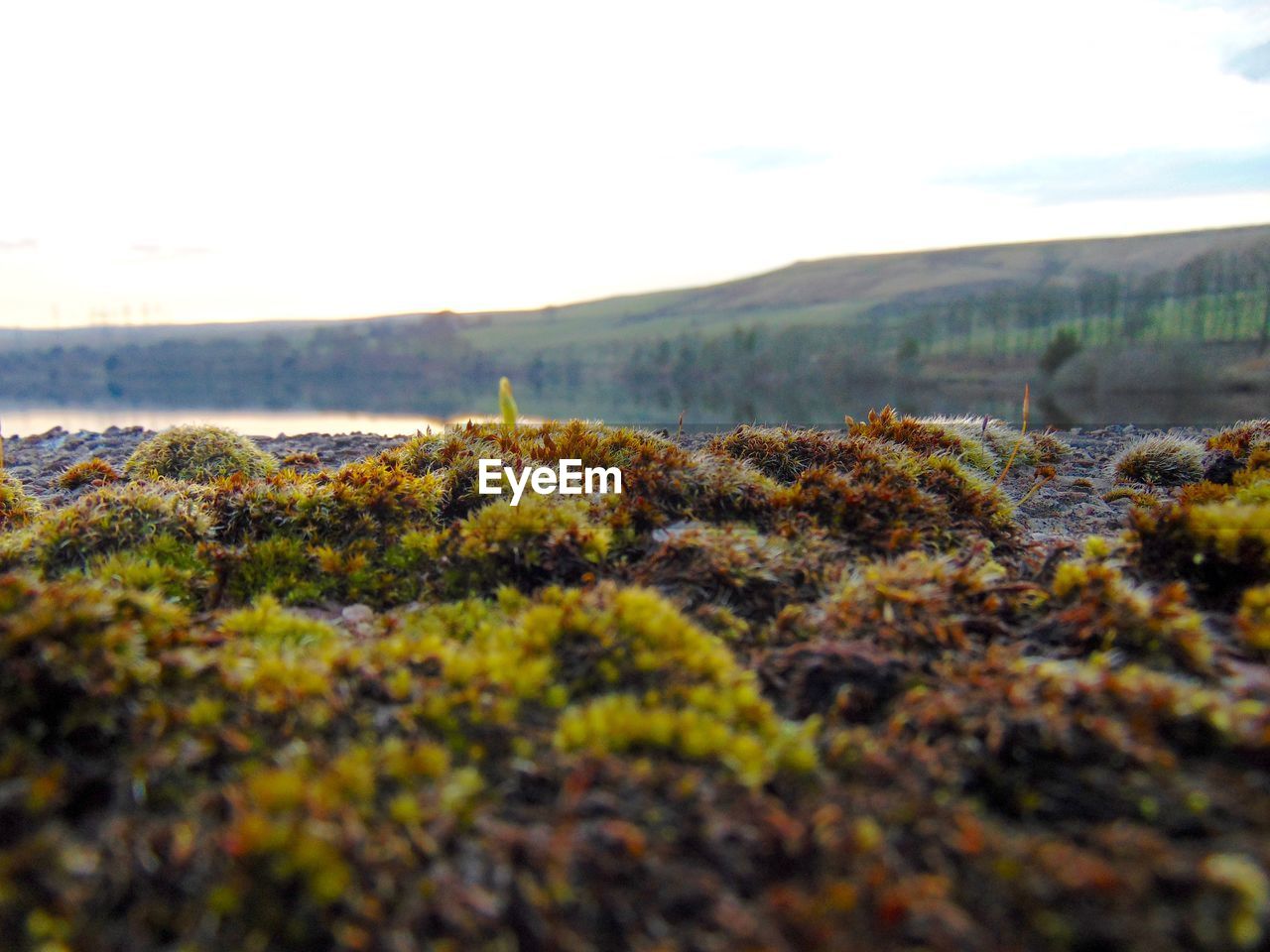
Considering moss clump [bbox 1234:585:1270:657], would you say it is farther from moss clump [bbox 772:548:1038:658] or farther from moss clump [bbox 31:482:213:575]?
moss clump [bbox 31:482:213:575]

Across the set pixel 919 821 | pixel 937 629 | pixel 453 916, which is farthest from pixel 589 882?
pixel 937 629

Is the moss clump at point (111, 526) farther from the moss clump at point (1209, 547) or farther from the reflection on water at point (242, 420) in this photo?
the reflection on water at point (242, 420)

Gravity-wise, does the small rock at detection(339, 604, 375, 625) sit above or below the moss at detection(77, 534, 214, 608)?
below

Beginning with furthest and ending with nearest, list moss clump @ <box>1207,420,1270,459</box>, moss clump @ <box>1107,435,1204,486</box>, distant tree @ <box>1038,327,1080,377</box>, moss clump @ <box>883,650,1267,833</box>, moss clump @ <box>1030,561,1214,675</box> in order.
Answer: distant tree @ <box>1038,327,1080,377</box> → moss clump @ <box>1107,435,1204,486</box> → moss clump @ <box>1207,420,1270,459</box> → moss clump @ <box>1030,561,1214,675</box> → moss clump @ <box>883,650,1267,833</box>

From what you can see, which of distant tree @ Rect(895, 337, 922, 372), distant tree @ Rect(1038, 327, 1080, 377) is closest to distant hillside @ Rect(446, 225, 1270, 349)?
distant tree @ Rect(895, 337, 922, 372)

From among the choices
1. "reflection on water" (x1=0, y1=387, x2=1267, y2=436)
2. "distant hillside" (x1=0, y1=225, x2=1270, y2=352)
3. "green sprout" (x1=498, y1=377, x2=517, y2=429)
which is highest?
"distant hillside" (x1=0, y1=225, x2=1270, y2=352)

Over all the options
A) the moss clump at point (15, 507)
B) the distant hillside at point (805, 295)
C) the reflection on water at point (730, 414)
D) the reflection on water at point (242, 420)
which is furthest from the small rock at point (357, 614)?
the distant hillside at point (805, 295)
